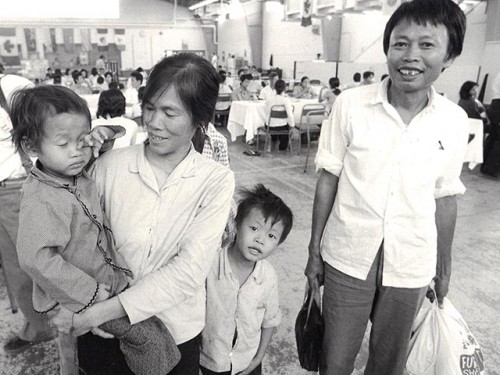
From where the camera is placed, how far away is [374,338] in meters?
1.48

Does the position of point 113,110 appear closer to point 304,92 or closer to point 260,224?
point 260,224

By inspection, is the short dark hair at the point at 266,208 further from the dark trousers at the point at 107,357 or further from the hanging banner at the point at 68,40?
the hanging banner at the point at 68,40

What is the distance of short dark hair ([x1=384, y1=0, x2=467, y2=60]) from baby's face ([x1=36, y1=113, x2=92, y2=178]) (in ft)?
3.14

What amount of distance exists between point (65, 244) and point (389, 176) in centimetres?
90

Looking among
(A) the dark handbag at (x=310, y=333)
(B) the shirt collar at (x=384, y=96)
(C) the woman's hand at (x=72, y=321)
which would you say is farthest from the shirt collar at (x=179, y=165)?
(A) the dark handbag at (x=310, y=333)

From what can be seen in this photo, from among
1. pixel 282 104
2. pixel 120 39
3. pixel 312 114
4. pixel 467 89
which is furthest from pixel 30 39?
pixel 467 89

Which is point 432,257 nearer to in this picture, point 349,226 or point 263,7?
point 349,226

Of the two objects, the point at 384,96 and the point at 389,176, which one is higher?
the point at 384,96

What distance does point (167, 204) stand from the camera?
985 millimetres

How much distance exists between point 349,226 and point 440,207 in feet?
1.18

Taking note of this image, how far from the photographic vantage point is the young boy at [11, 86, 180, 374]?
873 millimetres

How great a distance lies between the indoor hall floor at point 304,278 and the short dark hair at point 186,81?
4.83ft

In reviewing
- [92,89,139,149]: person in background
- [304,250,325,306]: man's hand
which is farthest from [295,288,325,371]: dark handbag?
[92,89,139,149]: person in background

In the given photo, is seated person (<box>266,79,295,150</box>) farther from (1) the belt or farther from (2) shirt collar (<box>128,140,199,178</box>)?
(2) shirt collar (<box>128,140,199,178</box>)
